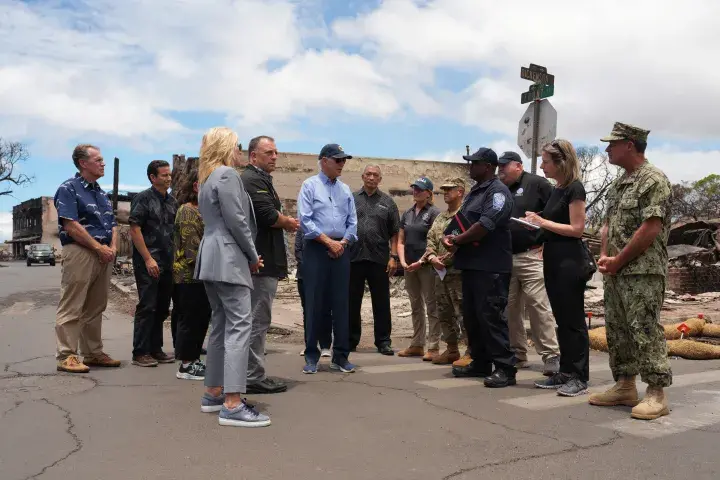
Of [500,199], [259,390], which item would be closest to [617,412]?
[500,199]

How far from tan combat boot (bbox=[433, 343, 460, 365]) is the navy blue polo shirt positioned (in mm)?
3547

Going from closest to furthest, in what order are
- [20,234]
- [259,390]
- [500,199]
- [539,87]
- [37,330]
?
[259,390], [500,199], [539,87], [37,330], [20,234]

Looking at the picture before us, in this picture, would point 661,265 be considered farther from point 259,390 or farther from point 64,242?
point 64,242

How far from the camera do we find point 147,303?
658 cm

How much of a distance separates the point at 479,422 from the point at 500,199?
2.11 meters

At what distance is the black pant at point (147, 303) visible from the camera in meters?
6.58

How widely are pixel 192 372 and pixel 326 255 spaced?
5.34ft

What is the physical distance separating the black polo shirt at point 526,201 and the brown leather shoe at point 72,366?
423 centimetres

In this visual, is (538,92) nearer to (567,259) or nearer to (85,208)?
(567,259)

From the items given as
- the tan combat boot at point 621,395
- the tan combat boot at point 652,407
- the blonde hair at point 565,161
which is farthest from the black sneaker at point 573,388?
the blonde hair at point 565,161

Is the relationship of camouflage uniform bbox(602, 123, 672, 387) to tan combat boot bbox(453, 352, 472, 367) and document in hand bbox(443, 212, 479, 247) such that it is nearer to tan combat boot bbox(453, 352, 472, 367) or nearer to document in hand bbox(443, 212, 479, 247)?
document in hand bbox(443, 212, 479, 247)

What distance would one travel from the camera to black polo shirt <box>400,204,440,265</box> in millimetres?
7578

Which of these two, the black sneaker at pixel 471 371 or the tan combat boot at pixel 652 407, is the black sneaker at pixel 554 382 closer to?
the black sneaker at pixel 471 371

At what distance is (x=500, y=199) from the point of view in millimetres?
5793
